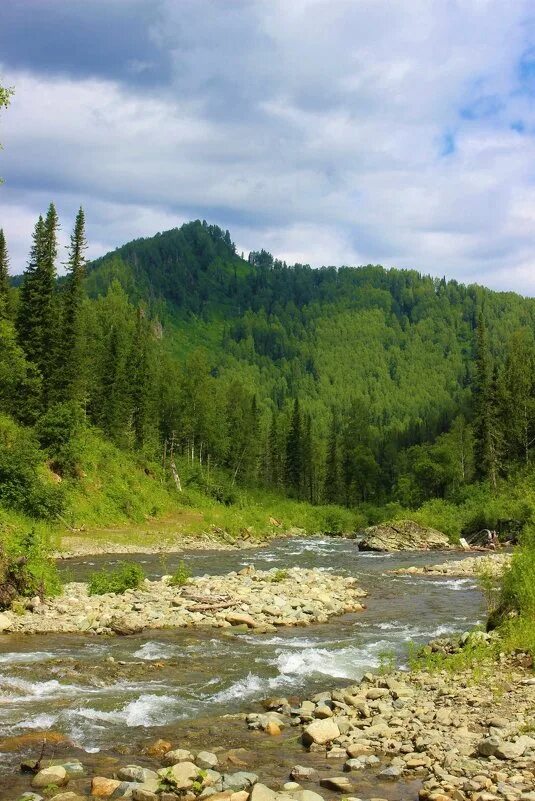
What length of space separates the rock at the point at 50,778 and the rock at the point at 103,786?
1.47 ft

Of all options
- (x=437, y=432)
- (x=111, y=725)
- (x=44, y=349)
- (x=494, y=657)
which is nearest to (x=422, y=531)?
(x=44, y=349)

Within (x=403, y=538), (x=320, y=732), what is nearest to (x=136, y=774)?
(x=320, y=732)

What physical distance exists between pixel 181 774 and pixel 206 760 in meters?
0.81

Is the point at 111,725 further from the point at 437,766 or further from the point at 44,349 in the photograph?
the point at 44,349

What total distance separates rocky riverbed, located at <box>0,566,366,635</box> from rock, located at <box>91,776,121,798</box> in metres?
10.3

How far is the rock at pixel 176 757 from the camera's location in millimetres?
9859

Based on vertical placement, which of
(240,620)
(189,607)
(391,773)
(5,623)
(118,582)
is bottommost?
(240,620)

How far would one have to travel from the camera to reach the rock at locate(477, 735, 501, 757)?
9586mm

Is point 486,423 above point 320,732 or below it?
above

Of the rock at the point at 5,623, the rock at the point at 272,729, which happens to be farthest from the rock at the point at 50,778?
the rock at the point at 5,623

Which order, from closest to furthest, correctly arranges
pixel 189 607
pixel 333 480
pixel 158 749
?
1. pixel 158 749
2. pixel 189 607
3. pixel 333 480

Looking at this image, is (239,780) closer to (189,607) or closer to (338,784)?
(338,784)

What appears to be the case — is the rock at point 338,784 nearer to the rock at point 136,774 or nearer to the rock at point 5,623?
the rock at point 136,774

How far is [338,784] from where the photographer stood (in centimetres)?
900
